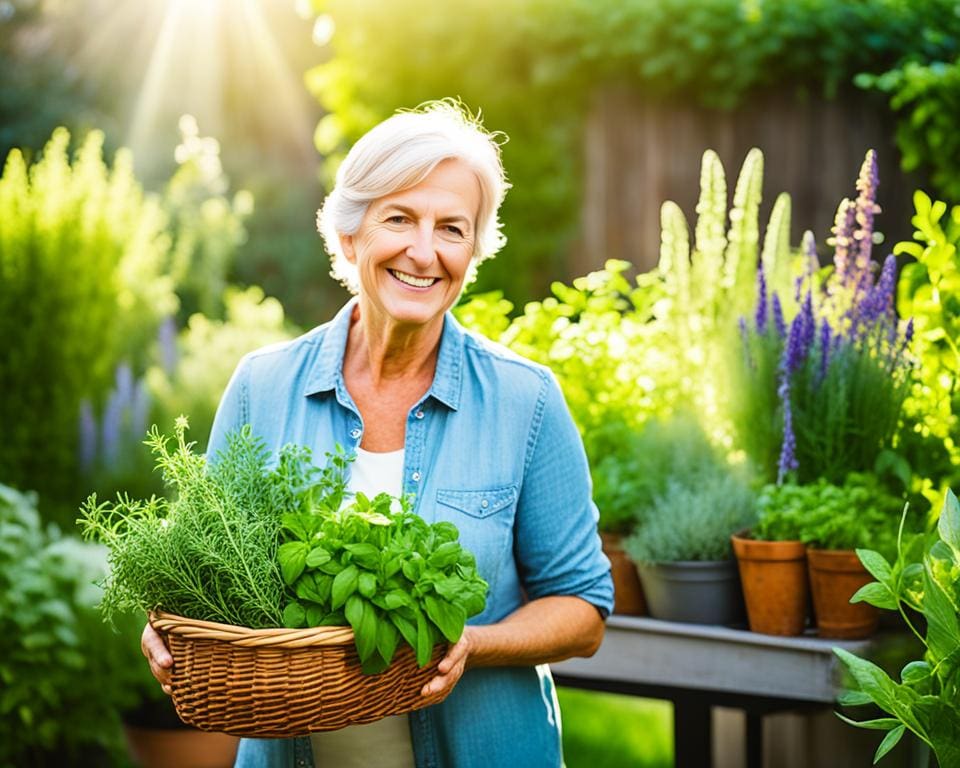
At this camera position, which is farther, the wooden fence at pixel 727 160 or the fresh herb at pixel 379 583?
the wooden fence at pixel 727 160

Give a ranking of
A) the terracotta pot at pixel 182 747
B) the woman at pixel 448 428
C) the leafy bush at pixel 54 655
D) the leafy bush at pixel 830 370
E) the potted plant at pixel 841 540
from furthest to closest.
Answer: the terracotta pot at pixel 182 747
the leafy bush at pixel 54 655
the leafy bush at pixel 830 370
the potted plant at pixel 841 540
the woman at pixel 448 428

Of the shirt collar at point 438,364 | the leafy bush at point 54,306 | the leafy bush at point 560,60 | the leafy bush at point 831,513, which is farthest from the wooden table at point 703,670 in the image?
the leafy bush at point 560,60

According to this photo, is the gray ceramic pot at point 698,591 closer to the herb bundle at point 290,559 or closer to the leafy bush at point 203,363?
the herb bundle at point 290,559

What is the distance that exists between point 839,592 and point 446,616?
1.26m

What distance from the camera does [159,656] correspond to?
162 cm

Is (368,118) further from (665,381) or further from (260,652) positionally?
(260,652)

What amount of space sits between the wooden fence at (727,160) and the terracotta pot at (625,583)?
216 centimetres

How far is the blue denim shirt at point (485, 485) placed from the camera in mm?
1918

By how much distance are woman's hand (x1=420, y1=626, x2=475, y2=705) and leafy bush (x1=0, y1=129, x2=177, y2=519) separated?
3.21m

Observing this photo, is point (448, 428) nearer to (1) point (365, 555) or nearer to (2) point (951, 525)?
(1) point (365, 555)

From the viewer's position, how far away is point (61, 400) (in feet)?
15.0

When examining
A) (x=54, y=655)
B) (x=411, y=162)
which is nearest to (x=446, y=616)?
(x=411, y=162)

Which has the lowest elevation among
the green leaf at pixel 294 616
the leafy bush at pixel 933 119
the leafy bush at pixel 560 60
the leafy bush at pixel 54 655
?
the leafy bush at pixel 54 655

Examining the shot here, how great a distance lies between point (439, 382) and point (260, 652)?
2.09 feet
